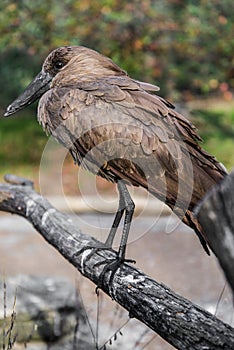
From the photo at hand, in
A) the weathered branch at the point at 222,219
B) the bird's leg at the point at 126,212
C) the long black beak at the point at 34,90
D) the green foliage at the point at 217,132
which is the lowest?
the green foliage at the point at 217,132

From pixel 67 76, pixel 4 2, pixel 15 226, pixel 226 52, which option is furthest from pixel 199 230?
pixel 226 52

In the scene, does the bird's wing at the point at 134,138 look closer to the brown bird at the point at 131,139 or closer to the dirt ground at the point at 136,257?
the brown bird at the point at 131,139

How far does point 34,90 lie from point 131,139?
796 millimetres

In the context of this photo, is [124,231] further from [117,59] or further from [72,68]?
[117,59]

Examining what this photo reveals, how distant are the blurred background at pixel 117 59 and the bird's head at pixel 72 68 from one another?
345 cm

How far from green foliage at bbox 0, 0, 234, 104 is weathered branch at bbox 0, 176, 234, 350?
16.7ft

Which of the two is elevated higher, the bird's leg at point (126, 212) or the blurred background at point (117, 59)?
the bird's leg at point (126, 212)

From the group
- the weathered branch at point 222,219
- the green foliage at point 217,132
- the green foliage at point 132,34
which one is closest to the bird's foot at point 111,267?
the weathered branch at point 222,219

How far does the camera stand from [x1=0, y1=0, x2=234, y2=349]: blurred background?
24.5ft

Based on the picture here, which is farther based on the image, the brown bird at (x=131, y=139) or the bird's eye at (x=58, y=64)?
the bird's eye at (x=58, y=64)

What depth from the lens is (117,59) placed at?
912 cm

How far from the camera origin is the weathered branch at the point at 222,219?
1.68m

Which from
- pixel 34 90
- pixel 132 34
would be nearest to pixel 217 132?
pixel 132 34

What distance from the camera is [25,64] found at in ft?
32.7
